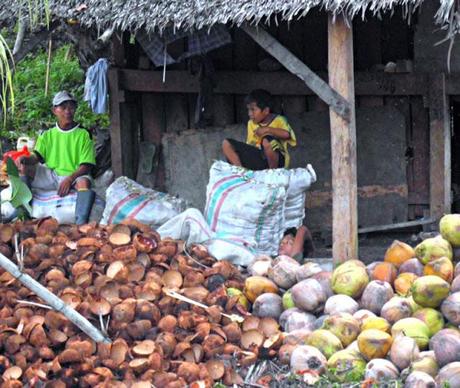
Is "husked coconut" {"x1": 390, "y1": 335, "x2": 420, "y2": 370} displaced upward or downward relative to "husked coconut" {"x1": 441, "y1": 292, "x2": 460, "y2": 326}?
downward

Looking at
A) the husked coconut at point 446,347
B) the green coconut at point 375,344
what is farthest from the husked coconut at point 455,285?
the green coconut at point 375,344

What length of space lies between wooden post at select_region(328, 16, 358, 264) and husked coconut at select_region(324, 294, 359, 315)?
761mm

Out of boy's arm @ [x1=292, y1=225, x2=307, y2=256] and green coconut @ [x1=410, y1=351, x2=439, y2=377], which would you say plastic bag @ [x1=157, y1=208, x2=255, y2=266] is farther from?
green coconut @ [x1=410, y1=351, x2=439, y2=377]

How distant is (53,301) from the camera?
246 inches

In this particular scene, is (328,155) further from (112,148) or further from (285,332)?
(285,332)

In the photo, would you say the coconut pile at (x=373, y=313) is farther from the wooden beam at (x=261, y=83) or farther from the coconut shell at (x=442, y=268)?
the wooden beam at (x=261, y=83)

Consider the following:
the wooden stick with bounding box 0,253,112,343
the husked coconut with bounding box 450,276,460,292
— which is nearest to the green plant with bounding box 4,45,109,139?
the wooden stick with bounding box 0,253,112,343

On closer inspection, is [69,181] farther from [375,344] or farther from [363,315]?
[375,344]

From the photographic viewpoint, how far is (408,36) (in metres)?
9.66

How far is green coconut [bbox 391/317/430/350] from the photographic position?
6.46 m

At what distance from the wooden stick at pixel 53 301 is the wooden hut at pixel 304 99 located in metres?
2.67

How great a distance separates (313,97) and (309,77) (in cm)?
225

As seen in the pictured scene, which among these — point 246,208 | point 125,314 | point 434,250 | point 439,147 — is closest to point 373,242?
point 439,147

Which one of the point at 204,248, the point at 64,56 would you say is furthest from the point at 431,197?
the point at 64,56
